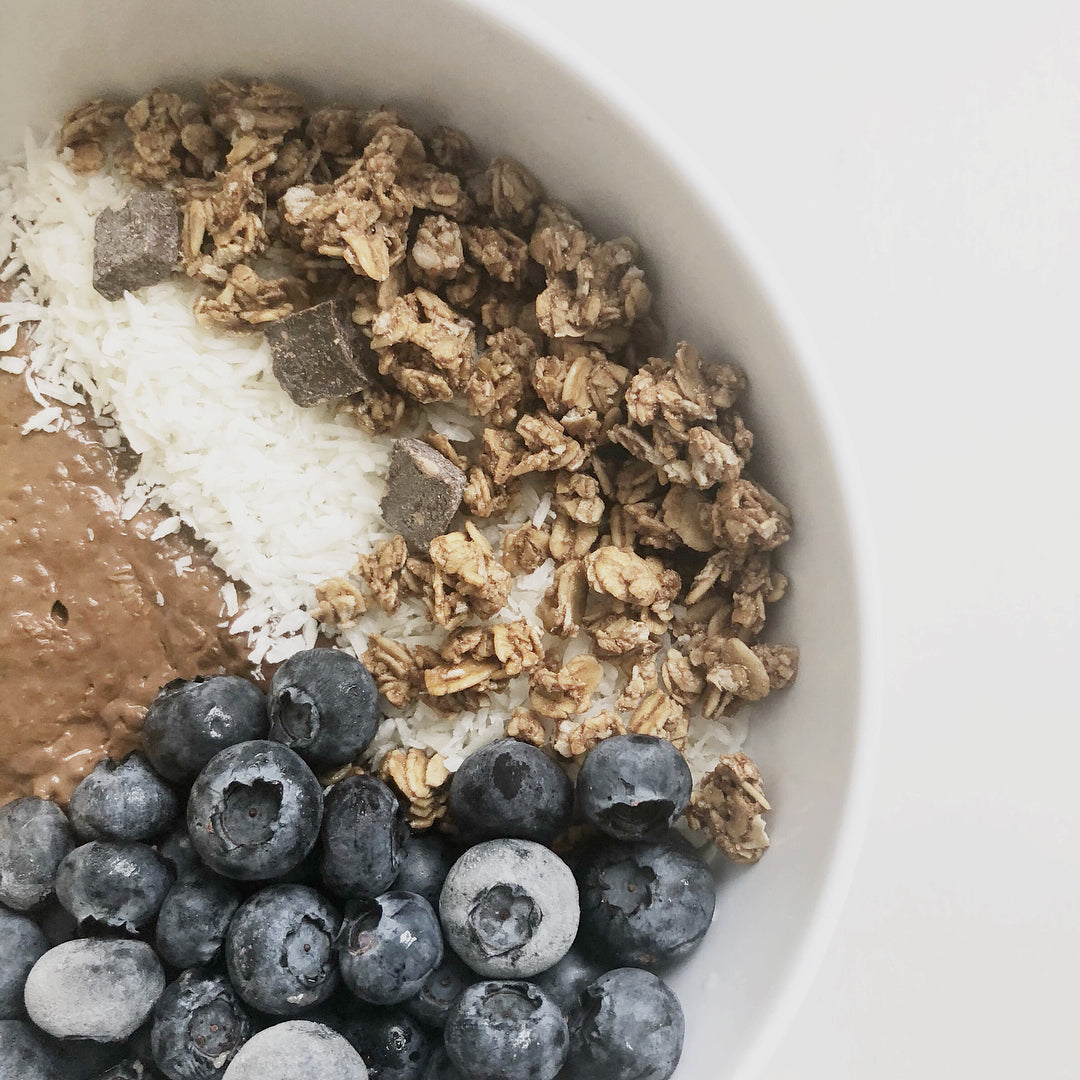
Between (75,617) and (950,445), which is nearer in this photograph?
(75,617)

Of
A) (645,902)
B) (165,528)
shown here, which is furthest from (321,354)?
(645,902)

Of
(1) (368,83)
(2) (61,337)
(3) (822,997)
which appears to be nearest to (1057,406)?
(3) (822,997)

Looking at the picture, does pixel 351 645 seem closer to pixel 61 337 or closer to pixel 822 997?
pixel 61 337

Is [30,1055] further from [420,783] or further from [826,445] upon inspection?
[826,445]

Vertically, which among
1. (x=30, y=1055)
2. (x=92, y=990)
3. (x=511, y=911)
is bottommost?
(x=30, y=1055)

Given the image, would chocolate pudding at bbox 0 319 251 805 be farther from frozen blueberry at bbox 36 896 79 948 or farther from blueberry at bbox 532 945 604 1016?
blueberry at bbox 532 945 604 1016

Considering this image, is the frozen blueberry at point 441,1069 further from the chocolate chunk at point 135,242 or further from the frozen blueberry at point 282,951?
the chocolate chunk at point 135,242
